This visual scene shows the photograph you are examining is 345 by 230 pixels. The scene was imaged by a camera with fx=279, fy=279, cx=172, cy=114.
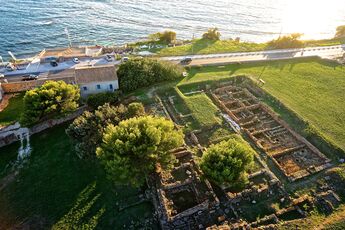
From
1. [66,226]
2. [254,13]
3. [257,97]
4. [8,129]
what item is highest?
[254,13]

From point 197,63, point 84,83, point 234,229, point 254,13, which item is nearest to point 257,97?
point 197,63

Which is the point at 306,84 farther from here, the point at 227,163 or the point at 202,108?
the point at 227,163

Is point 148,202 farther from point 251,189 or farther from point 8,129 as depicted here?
point 8,129

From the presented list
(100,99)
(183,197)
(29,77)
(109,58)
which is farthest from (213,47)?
(183,197)

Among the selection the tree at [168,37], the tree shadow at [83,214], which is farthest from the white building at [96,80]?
the tree at [168,37]

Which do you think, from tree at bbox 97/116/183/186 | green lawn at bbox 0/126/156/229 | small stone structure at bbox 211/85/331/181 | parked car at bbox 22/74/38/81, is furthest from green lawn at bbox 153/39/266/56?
tree at bbox 97/116/183/186

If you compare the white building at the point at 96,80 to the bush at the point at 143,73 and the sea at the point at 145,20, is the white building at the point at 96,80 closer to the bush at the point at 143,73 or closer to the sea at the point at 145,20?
the bush at the point at 143,73

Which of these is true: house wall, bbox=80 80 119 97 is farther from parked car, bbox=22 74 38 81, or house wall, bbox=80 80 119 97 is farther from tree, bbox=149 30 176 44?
tree, bbox=149 30 176 44
